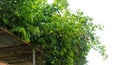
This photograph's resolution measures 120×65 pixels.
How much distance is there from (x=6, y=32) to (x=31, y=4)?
0.55m

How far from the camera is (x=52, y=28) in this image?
6.35m

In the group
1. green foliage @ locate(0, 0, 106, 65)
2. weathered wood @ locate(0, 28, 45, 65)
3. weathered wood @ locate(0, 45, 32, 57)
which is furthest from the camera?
weathered wood @ locate(0, 45, 32, 57)

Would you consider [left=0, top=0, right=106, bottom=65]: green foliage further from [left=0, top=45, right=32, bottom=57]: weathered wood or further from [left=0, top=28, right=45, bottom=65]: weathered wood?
[left=0, top=45, right=32, bottom=57]: weathered wood

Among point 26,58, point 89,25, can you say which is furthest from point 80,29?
point 26,58

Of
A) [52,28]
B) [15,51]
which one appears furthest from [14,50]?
[52,28]

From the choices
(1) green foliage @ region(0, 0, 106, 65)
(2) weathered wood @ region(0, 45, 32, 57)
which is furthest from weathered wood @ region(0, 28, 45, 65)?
(1) green foliage @ region(0, 0, 106, 65)

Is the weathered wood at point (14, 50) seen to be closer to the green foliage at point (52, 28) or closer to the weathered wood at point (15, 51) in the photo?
the weathered wood at point (15, 51)

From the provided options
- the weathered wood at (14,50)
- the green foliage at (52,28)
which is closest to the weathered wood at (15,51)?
the weathered wood at (14,50)

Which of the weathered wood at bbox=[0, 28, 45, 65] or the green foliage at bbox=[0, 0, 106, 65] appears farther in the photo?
the weathered wood at bbox=[0, 28, 45, 65]

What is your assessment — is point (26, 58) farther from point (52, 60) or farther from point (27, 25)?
point (27, 25)

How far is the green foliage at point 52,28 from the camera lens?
5.18 meters

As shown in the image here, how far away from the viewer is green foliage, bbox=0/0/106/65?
518cm

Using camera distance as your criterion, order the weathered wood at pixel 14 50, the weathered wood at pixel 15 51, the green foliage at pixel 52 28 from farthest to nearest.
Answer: the weathered wood at pixel 14 50 → the weathered wood at pixel 15 51 → the green foliage at pixel 52 28

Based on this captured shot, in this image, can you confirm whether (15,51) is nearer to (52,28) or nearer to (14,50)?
(14,50)
